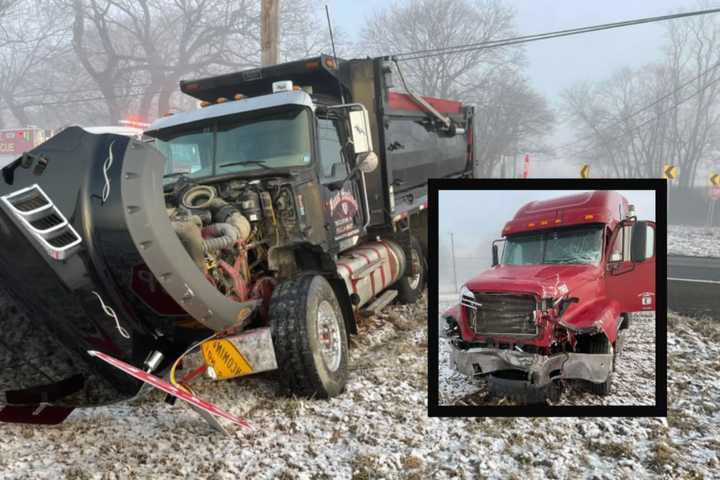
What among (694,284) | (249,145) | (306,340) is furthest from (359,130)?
(694,284)

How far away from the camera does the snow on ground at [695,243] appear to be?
1402 centimetres

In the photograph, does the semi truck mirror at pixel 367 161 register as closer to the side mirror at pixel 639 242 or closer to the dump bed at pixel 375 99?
the dump bed at pixel 375 99

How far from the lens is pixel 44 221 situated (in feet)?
8.55

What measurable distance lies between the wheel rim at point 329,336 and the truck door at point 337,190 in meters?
0.88

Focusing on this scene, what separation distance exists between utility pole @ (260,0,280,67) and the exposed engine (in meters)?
7.18

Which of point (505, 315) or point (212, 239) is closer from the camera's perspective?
point (505, 315)

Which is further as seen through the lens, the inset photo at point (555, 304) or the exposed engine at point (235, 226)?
the exposed engine at point (235, 226)

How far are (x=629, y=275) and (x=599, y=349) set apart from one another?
313mm

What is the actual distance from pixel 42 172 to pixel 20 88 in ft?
132

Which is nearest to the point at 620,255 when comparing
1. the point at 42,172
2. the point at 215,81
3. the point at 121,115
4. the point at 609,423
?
the point at 609,423

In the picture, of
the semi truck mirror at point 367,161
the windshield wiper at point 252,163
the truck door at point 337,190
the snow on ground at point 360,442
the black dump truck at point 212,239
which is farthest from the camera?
the semi truck mirror at point 367,161

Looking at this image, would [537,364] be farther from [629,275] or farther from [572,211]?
[572,211]

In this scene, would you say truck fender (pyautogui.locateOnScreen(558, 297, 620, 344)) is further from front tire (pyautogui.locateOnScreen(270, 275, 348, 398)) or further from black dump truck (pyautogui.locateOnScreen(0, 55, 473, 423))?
front tire (pyautogui.locateOnScreen(270, 275, 348, 398))

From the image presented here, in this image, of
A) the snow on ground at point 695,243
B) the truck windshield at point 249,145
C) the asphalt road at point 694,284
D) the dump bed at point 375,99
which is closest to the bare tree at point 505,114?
the snow on ground at point 695,243
